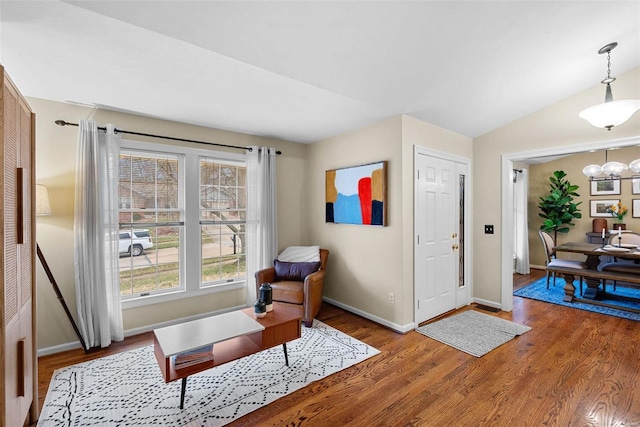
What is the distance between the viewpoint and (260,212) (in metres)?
4.02

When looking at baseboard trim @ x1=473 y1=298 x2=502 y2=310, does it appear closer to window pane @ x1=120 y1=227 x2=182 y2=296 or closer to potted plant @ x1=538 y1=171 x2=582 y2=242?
potted plant @ x1=538 y1=171 x2=582 y2=242

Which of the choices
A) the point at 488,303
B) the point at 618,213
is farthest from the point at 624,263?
the point at 488,303

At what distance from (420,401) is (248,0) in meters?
2.92

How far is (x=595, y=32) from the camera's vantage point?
7.80 feet

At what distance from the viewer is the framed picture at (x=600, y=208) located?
549cm

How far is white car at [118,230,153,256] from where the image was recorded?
325 cm

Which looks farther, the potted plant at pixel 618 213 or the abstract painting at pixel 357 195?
the potted plant at pixel 618 213

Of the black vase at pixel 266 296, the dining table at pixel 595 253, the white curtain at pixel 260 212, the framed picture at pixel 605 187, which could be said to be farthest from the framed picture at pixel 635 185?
the black vase at pixel 266 296

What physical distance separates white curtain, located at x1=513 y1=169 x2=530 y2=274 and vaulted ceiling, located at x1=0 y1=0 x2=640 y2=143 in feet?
10.4

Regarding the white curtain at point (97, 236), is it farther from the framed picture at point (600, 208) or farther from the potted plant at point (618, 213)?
the framed picture at point (600, 208)

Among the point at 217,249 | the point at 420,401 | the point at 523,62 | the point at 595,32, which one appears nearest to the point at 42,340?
the point at 217,249

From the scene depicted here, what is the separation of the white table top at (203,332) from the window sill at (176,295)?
48.8 inches

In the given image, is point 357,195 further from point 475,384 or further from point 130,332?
point 130,332

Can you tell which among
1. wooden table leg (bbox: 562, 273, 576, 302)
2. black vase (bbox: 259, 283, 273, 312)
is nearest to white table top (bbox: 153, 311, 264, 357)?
black vase (bbox: 259, 283, 273, 312)
